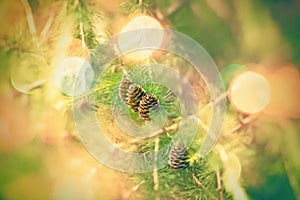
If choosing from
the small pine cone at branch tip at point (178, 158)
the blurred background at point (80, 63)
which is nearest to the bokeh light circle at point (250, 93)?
the blurred background at point (80, 63)

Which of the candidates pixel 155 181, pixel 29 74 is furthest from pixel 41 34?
pixel 155 181

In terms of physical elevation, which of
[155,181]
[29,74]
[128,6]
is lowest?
[155,181]

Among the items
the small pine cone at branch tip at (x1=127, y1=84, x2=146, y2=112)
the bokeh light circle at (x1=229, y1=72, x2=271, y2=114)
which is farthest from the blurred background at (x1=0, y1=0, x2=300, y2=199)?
the small pine cone at branch tip at (x1=127, y1=84, x2=146, y2=112)

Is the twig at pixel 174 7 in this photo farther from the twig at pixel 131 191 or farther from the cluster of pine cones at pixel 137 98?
the twig at pixel 131 191

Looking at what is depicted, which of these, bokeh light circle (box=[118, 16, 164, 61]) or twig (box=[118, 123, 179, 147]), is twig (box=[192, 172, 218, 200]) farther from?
bokeh light circle (box=[118, 16, 164, 61])

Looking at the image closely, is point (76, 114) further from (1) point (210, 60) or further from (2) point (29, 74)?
(1) point (210, 60)

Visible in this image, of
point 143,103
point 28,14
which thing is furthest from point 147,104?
point 28,14

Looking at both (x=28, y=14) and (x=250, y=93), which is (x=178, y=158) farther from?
(x=28, y=14)
